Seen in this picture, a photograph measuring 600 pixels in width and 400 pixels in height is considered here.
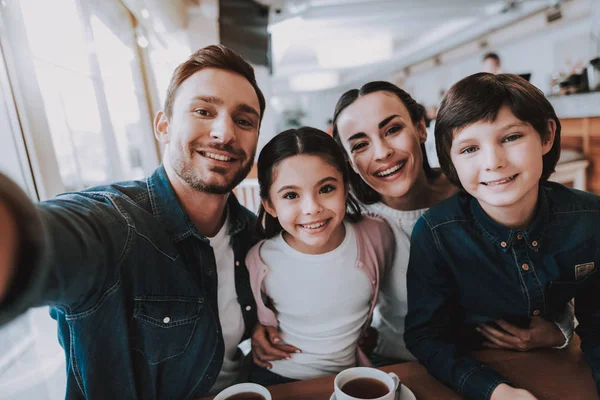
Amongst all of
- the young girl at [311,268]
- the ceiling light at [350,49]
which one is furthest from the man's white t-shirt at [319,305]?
the ceiling light at [350,49]

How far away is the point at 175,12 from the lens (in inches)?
124

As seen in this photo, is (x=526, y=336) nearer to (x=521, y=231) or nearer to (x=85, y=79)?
(x=521, y=231)

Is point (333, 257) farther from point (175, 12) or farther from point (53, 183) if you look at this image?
point (175, 12)

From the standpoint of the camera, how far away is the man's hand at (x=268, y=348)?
107cm

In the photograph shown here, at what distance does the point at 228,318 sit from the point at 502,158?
0.90 m

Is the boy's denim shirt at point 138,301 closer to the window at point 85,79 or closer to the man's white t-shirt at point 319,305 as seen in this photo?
the man's white t-shirt at point 319,305

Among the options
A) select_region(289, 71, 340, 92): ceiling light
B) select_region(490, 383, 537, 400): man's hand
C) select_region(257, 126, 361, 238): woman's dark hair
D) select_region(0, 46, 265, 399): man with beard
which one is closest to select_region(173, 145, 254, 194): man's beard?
select_region(0, 46, 265, 399): man with beard

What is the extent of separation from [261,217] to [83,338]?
66 centimetres

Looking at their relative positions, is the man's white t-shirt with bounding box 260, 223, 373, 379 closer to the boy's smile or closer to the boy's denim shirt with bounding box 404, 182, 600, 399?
the boy's denim shirt with bounding box 404, 182, 600, 399

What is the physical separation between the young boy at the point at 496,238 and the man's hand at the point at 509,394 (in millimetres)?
26

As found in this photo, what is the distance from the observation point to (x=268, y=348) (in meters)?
1.07

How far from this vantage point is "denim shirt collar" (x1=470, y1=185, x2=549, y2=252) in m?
0.88

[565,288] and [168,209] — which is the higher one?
[168,209]

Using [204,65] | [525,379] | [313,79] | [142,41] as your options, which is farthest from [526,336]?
[313,79]
